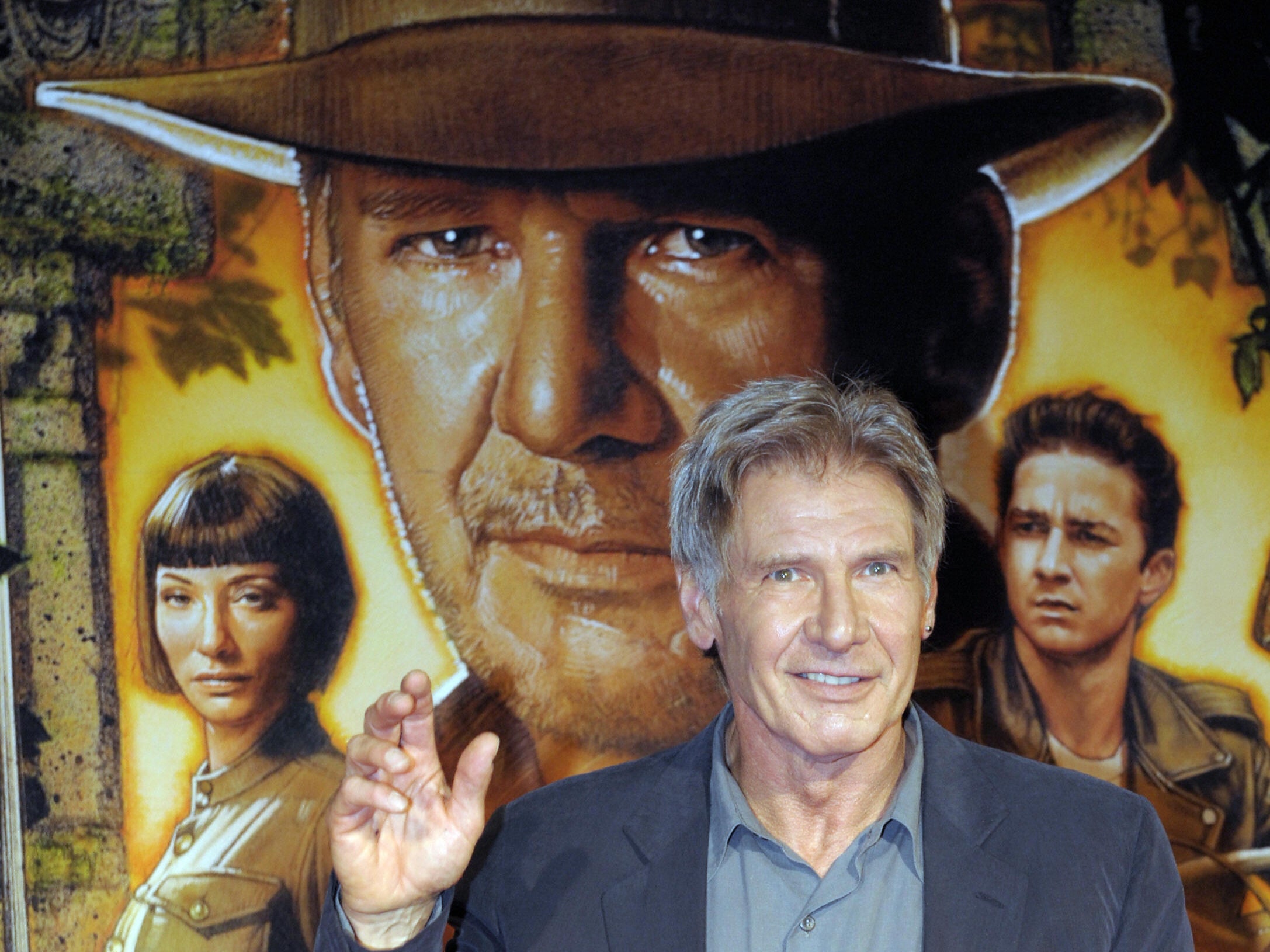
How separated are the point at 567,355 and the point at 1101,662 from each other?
105 centimetres

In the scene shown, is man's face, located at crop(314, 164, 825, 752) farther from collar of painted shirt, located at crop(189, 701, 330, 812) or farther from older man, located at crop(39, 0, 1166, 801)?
collar of painted shirt, located at crop(189, 701, 330, 812)

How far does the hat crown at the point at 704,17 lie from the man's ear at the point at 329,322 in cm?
27

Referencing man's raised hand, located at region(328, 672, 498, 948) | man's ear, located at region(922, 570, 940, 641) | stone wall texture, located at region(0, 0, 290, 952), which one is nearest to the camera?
man's raised hand, located at region(328, 672, 498, 948)

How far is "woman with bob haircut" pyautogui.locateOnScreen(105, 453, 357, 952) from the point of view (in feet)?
6.10

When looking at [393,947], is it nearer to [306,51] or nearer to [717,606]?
[717,606]

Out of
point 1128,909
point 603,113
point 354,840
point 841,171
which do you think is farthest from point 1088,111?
point 354,840

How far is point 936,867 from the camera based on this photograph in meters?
1.32

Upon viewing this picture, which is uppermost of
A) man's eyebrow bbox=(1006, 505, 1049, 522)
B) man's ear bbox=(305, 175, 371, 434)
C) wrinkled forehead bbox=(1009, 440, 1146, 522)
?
man's ear bbox=(305, 175, 371, 434)

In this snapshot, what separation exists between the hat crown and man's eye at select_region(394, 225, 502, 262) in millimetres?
348

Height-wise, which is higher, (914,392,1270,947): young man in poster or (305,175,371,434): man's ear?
(305,175,371,434): man's ear

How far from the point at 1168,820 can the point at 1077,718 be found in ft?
0.78

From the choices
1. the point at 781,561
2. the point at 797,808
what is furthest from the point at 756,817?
the point at 781,561

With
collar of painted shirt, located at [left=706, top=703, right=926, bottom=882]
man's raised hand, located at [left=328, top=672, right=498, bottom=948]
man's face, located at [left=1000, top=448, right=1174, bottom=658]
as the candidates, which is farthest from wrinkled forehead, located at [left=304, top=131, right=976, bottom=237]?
man's raised hand, located at [left=328, top=672, right=498, bottom=948]

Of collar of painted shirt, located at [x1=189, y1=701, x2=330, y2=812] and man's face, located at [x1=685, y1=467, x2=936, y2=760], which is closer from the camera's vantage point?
man's face, located at [x1=685, y1=467, x2=936, y2=760]
